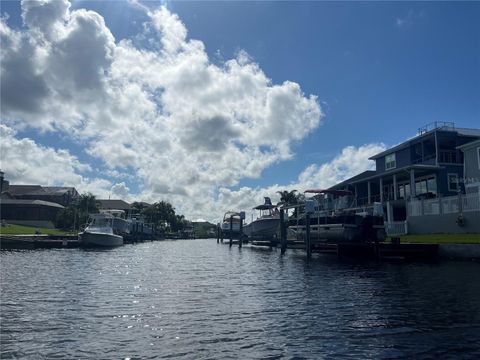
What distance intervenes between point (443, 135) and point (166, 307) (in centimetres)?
4371

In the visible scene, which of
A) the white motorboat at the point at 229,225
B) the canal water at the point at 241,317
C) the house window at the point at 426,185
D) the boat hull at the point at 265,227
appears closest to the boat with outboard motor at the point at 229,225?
the white motorboat at the point at 229,225

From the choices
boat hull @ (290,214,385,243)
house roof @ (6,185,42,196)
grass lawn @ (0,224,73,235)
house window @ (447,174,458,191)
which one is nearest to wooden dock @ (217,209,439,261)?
boat hull @ (290,214,385,243)

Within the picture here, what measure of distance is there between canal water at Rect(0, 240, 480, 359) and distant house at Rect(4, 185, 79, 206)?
10462cm

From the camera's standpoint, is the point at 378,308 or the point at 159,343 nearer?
the point at 159,343

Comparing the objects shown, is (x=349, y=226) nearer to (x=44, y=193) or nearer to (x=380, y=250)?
(x=380, y=250)

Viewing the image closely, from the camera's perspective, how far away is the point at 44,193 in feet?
394

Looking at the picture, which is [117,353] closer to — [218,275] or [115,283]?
[115,283]

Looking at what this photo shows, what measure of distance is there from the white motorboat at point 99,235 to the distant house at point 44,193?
61184mm

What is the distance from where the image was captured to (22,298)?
16.0 meters

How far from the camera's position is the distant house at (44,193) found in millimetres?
118625

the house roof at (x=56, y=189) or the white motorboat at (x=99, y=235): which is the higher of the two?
the house roof at (x=56, y=189)

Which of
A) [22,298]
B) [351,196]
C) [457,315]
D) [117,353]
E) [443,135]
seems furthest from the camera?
[351,196]

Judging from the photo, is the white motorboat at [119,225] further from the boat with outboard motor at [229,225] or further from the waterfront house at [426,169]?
the waterfront house at [426,169]

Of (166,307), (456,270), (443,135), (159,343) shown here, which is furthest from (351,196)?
(159,343)
